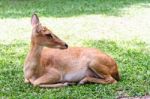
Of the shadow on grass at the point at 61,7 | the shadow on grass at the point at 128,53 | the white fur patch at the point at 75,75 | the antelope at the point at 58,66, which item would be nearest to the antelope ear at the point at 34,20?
the antelope at the point at 58,66

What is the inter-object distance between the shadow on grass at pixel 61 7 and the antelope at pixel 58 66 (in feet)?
32.5

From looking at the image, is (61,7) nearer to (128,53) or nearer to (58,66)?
(128,53)

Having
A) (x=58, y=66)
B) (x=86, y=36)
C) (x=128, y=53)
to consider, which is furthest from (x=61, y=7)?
(x=58, y=66)

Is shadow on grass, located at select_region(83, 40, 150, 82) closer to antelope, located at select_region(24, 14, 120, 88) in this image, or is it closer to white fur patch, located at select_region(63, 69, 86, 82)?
antelope, located at select_region(24, 14, 120, 88)

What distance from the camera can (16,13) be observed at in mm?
18797

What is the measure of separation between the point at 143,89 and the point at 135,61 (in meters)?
2.25

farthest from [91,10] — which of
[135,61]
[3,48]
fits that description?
[135,61]

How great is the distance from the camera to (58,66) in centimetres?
814

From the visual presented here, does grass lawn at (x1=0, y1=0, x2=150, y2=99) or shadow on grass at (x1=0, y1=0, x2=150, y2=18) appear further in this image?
shadow on grass at (x1=0, y1=0, x2=150, y2=18)

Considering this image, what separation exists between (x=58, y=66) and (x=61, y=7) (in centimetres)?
1295

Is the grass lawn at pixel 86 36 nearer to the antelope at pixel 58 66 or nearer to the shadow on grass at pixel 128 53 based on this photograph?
the shadow on grass at pixel 128 53

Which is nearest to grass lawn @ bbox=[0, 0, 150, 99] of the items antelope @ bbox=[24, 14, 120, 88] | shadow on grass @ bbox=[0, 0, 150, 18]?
shadow on grass @ bbox=[0, 0, 150, 18]

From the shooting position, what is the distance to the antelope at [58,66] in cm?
789

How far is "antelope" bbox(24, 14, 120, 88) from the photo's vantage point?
7895 mm
